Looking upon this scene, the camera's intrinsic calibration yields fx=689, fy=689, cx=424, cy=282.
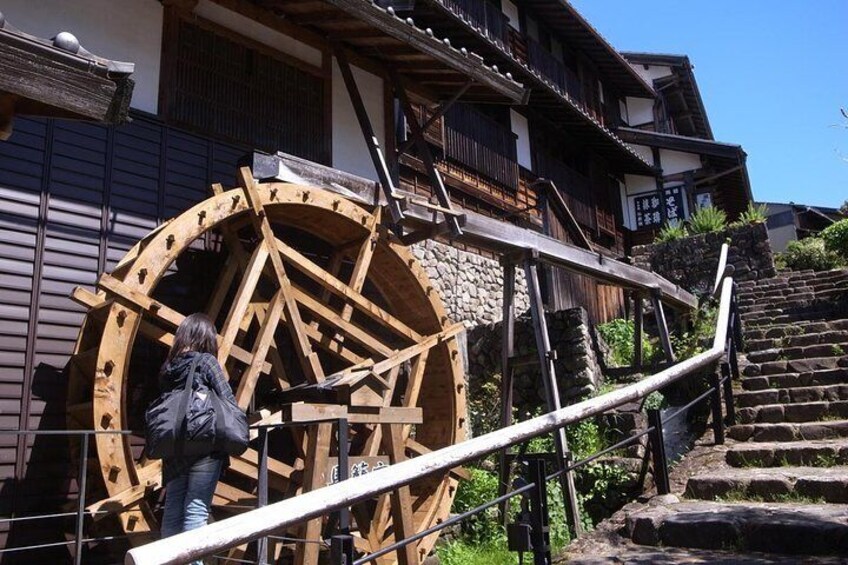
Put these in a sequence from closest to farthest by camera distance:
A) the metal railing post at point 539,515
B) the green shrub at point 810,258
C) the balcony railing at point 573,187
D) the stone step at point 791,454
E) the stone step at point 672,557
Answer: the metal railing post at point 539,515 < the stone step at point 672,557 < the stone step at point 791,454 < the balcony railing at point 573,187 < the green shrub at point 810,258

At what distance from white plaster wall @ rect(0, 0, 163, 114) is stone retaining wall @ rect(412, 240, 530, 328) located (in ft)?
14.1

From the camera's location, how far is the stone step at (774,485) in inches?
162

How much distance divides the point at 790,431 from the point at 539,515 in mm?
3227

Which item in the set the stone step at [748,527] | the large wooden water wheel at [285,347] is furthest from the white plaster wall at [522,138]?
the stone step at [748,527]

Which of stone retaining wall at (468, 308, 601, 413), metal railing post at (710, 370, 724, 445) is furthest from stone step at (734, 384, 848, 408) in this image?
stone retaining wall at (468, 308, 601, 413)

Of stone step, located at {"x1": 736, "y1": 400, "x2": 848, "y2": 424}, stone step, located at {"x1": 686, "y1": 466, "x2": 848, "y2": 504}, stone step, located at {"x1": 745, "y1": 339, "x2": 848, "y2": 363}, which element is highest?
stone step, located at {"x1": 745, "y1": 339, "x2": 848, "y2": 363}

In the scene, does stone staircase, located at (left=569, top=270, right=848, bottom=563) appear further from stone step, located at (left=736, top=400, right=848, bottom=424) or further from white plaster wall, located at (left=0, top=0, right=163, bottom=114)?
white plaster wall, located at (left=0, top=0, right=163, bottom=114)

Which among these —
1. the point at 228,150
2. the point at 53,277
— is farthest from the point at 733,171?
the point at 53,277

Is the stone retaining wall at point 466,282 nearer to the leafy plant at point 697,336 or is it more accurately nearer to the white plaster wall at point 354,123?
the white plaster wall at point 354,123

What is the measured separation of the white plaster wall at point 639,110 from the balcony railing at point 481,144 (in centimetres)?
978

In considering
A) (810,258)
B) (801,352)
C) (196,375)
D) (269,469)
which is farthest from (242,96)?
(810,258)

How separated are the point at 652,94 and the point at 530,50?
683 centimetres

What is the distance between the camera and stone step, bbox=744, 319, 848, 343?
7.80 meters

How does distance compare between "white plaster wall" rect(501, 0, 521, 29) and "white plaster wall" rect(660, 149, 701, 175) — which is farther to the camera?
"white plaster wall" rect(660, 149, 701, 175)
